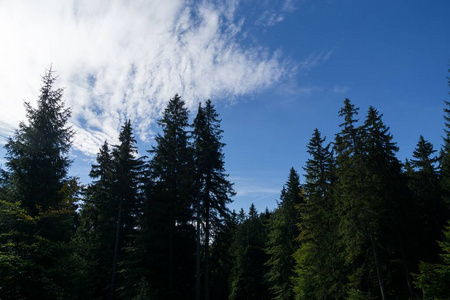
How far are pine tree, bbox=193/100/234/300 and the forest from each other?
0.29ft

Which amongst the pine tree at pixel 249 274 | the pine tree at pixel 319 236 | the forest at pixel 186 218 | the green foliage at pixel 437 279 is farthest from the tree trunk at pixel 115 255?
the pine tree at pixel 249 274

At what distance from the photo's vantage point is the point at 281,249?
34188 millimetres

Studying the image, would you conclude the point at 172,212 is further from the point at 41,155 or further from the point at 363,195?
the point at 363,195

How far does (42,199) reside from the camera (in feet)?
49.3

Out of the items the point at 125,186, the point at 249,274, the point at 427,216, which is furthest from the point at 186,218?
the point at 249,274

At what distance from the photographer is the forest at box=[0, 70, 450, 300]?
14.7 metres

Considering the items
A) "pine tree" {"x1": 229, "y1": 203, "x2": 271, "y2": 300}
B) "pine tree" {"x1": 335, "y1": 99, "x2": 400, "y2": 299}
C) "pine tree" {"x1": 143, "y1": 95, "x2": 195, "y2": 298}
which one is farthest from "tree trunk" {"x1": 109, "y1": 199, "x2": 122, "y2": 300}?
"pine tree" {"x1": 229, "y1": 203, "x2": 271, "y2": 300}

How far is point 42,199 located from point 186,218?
32.5 feet

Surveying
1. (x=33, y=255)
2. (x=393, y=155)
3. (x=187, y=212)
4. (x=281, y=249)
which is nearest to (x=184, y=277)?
(x=187, y=212)

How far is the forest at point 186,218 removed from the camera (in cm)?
1470

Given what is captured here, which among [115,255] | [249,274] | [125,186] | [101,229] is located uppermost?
[125,186]

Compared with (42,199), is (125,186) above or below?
above

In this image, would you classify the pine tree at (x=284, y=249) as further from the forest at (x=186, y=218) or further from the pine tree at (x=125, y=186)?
the pine tree at (x=125, y=186)

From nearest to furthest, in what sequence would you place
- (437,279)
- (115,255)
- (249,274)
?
1. (437,279)
2. (115,255)
3. (249,274)
